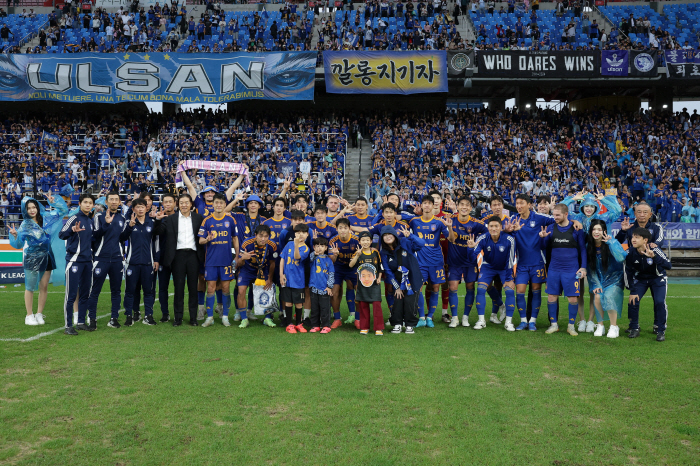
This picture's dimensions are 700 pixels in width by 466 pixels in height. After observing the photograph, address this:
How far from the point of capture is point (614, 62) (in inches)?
1078

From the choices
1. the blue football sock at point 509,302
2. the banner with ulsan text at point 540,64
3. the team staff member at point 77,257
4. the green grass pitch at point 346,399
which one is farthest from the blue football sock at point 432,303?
the banner with ulsan text at point 540,64

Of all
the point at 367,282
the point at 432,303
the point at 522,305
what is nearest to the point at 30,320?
the point at 367,282

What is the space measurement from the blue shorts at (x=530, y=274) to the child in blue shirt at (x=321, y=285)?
3.02m

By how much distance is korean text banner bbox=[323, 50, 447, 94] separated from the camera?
27.4 m

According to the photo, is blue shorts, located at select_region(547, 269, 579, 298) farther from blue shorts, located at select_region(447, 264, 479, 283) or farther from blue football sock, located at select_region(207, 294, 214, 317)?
blue football sock, located at select_region(207, 294, 214, 317)

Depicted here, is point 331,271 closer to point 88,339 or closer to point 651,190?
point 88,339

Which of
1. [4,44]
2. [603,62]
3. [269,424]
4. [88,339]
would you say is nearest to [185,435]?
[269,424]

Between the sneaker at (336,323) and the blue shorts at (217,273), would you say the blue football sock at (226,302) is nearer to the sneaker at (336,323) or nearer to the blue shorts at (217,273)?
the blue shorts at (217,273)

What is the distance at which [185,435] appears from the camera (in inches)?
178

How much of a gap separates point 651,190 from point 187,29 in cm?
2611

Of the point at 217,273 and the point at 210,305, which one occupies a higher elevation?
the point at 217,273

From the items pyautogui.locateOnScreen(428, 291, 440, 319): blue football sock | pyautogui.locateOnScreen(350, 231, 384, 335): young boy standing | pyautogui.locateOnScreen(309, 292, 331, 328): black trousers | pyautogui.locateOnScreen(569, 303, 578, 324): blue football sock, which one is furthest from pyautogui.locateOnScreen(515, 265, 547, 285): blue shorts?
pyautogui.locateOnScreen(309, 292, 331, 328): black trousers

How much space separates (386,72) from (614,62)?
1127 cm

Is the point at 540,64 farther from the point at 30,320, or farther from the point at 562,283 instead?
the point at 30,320
